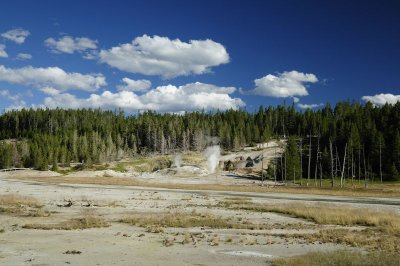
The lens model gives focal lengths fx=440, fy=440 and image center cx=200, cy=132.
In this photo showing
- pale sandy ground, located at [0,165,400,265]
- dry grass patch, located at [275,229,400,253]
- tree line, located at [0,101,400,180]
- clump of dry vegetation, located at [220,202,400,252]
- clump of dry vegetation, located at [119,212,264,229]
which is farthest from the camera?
tree line, located at [0,101,400,180]

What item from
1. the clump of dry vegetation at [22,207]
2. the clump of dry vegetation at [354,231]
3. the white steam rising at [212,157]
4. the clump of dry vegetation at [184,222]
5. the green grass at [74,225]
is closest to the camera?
the clump of dry vegetation at [354,231]

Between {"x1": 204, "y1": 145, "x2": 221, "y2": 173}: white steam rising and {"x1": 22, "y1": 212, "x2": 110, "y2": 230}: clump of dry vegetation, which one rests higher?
{"x1": 204, "y1": 145, "x2": 221, "y2": 173}: white steam rising

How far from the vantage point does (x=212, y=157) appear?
158375mm

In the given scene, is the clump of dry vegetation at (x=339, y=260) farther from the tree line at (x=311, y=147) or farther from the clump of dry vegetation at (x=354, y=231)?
the tree line at (x=311, y=147)

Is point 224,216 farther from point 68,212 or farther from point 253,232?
point 68,212

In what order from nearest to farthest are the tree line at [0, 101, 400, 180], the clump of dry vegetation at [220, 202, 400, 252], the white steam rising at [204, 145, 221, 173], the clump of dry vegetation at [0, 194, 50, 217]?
the clump of dry vegetation at [220, 202, 400, 252]
the clump of dry vegetation at [0, 194, 50, 217]
the tree line at [0, 101, 400, 180]
the white steam rising at [204, 145, 221, 173]

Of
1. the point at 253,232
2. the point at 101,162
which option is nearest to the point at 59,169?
the point at 101,162

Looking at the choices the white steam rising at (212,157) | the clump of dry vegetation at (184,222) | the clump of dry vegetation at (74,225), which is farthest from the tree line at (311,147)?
the clump of dry vegetation at (74,225)

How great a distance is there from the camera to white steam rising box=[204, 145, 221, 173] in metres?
151

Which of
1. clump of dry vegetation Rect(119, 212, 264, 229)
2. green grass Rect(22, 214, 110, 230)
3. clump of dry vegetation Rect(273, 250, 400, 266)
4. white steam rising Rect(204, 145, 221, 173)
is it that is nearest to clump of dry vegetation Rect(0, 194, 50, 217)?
green grass Rect(22, 214, 110, 230)

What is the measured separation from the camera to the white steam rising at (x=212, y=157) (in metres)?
151

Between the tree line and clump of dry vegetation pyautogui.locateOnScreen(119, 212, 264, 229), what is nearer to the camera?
clump of dry vegetation pyautogui.locateOnScreen(119, 212, 264, 229)

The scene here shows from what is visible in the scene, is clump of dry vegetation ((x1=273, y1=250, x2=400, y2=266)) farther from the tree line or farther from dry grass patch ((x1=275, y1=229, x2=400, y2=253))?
the tree line

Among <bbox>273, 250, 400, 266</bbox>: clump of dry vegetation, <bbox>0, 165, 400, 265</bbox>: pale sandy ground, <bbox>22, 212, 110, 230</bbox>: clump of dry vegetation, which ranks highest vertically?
<bbox>273, 250, 400, 266</bbox>: clump of dry vegetation
